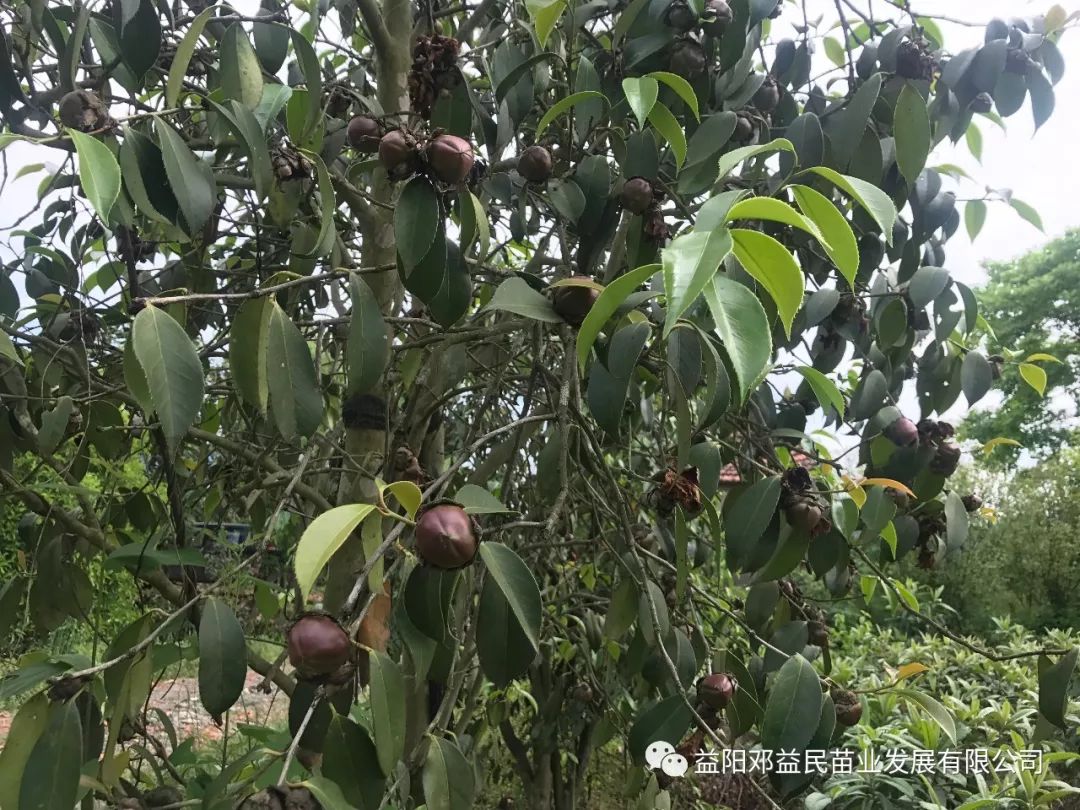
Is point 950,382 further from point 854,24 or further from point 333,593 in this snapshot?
point 333,593

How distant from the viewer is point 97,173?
0.56 m

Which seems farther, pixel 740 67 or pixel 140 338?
pixel 740 67

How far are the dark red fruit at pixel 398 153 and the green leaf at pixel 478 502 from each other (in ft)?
0.96

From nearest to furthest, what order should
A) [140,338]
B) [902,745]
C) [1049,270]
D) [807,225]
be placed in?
1. [807,225]
2. [140,338]
3. [902,745]
4. [1049,270]

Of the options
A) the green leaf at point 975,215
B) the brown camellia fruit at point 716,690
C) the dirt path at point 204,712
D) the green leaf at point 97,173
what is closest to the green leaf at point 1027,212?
the green leaf at point 975,215

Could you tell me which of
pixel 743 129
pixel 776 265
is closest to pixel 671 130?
pixel 743 129

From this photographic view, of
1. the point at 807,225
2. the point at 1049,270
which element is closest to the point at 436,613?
the point at 807,225

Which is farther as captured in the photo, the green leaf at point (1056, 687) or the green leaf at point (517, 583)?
the green leaf at point (1056, 687)

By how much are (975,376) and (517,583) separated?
89 centimetres

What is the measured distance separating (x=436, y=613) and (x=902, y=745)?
208 centimetres

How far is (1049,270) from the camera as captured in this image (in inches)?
436

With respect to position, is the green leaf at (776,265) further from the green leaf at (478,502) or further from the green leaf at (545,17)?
the green leaf at (545,17)

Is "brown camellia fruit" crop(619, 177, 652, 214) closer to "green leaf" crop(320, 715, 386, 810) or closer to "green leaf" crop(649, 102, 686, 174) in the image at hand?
"green leaf" crop(649, 102, 686, 174)

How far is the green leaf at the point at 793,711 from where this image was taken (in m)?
0.76
